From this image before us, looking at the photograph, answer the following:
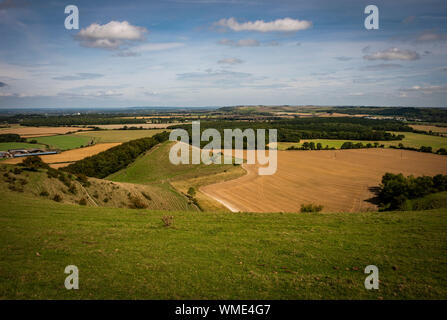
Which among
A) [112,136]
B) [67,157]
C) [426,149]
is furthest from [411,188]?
[112,136]

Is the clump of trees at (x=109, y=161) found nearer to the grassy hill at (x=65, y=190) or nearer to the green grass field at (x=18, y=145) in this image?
the green grass field at (x=18, y=145)

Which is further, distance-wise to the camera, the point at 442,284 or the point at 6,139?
the point at 6,139

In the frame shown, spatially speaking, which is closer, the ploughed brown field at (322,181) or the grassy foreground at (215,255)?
the grassy foreground at (215,255)

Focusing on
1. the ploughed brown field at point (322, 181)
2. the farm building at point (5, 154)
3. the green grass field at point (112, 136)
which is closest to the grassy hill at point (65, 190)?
the ploughed brown field at point (322, 181)

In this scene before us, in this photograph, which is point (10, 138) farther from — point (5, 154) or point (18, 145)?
point (5, 154)
